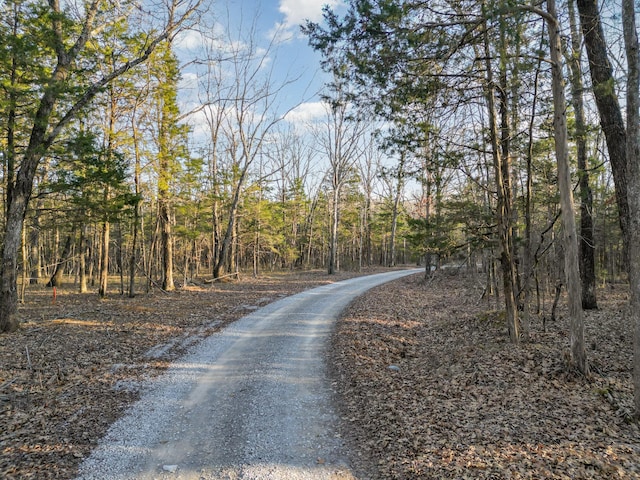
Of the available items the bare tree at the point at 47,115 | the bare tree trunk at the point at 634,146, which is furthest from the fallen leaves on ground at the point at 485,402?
the bare tree at the point at 47,115

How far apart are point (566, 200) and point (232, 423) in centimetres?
596

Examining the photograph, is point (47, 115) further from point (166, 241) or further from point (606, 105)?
point (606, 105)

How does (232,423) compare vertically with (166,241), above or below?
below

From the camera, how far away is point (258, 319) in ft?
37.1

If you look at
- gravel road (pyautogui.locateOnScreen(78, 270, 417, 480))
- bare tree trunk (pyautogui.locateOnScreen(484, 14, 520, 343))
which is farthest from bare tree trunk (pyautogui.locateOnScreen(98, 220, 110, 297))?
bare tree trunk (pyautogui.locateOnScreen(484, 14, 520, 343))

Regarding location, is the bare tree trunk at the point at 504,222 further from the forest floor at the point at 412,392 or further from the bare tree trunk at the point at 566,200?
the bare tree trunk at the point at 566,200

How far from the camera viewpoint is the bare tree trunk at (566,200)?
5.57 m

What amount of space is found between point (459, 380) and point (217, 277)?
17.5 metres

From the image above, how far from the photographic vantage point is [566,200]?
18.4 ft

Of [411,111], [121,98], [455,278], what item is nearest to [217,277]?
[121,98]

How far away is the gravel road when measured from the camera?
3939 millimetres

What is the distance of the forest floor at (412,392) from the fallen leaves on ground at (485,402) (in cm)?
2

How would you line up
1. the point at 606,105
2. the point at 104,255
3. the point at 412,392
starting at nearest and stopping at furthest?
1. the point at 412,392
2. the point at 606,105
3. the point at 104,255

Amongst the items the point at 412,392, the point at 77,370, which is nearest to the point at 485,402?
the point at 412,392
